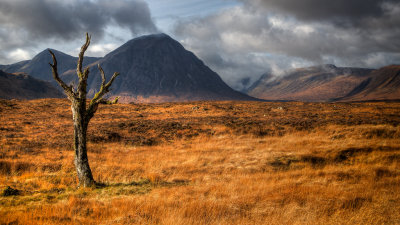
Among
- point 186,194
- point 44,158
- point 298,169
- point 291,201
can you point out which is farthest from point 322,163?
point 44,158

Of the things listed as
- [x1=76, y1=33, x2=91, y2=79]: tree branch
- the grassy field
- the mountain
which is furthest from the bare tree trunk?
the mountain

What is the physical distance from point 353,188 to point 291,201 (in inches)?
131

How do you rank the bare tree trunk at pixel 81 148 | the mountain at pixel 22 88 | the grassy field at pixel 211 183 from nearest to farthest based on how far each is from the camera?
the grassy field at pixel 211 183 < the bare tree trunk at pixel 81 148 < the mountain at pixel 22 88

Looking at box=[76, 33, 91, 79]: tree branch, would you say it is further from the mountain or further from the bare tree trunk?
Result: the mountain

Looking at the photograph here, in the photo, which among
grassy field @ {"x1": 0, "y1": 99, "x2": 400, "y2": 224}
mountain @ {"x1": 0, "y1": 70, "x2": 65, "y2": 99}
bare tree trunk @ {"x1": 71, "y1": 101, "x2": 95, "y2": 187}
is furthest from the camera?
mountain @ {"x1": 0, "y1": 70, "x2": 65, "y2": 99}

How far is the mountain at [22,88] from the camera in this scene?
15506 centimetres

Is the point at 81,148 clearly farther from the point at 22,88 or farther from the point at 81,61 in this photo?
the point at 22,88

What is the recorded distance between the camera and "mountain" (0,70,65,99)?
155 metres

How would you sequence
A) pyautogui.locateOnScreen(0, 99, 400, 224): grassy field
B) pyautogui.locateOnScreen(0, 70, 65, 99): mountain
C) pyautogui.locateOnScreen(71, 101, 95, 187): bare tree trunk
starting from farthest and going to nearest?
pyautogui.locateOnScreen(0, 70, 65, 99): mountain, pyautogui.locateOnScreen(71, 101, 95, 187): bare tree trunk, pyautogui.locateOnScreen(0, 99, 400, 224): grassy field

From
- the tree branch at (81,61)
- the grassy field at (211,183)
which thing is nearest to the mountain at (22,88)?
the grassy field at (211,183)

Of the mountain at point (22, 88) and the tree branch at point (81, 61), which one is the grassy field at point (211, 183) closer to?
the tree branch at point (81, 61)

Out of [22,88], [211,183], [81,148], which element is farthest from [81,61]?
[22,88]

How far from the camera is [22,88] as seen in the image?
559 feet

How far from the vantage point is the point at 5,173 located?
40.7ft
